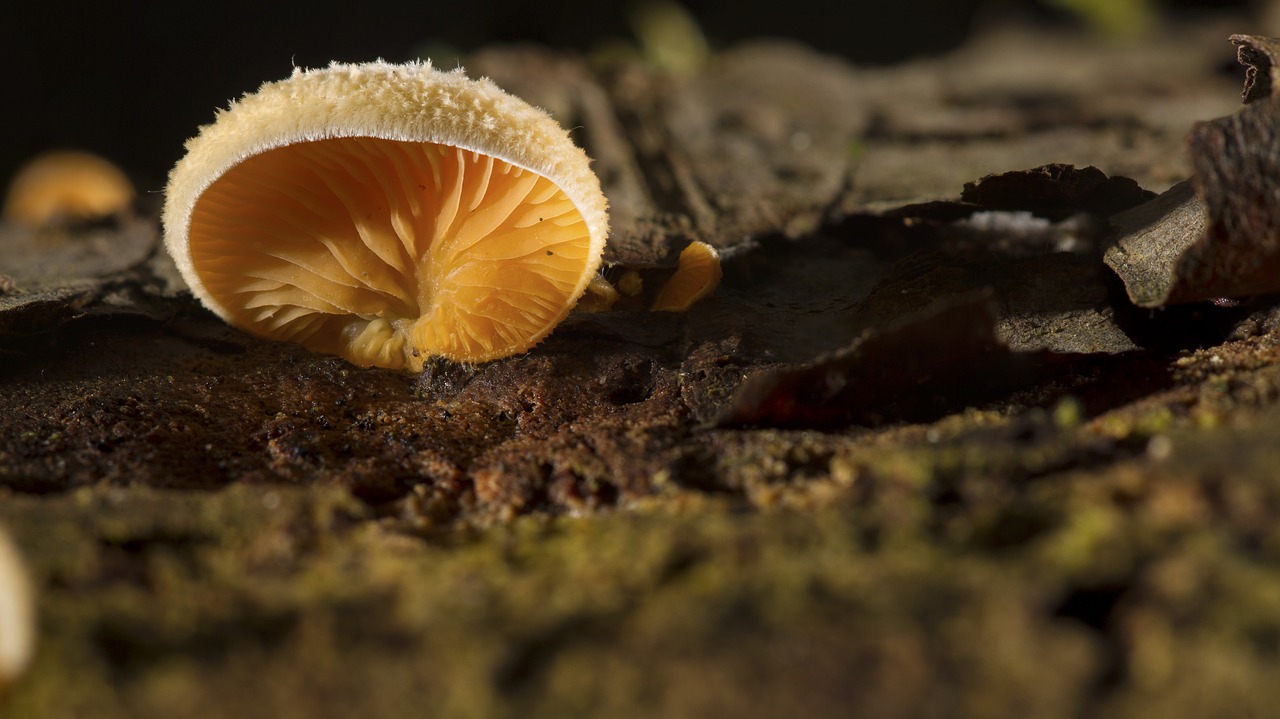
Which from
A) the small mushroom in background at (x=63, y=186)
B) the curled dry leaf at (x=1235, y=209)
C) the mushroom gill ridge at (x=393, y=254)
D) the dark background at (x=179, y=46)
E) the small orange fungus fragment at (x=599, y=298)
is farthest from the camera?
the dark background at (x=179, y=46)

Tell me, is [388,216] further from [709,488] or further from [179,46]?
[179,46]

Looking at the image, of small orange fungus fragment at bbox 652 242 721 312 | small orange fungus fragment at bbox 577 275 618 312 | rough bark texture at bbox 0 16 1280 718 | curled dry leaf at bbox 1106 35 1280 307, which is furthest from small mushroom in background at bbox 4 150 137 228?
curled dry leaf at bbox 1106 35 1280 307

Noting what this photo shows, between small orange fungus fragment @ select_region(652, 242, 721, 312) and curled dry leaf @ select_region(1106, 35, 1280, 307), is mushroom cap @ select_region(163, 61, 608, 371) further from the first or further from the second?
curled dry leaf @ select_region(1106, 35, 1280, 307)

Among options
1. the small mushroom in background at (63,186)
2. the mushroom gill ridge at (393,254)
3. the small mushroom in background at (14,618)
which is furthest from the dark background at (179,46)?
the small mushroom in background at (14,618)

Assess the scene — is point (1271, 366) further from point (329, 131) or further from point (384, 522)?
point (329, 131)

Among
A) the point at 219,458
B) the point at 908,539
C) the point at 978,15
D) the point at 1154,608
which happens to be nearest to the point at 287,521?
the point at 219,458

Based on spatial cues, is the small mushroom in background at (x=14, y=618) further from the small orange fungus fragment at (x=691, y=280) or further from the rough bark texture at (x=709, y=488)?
the small orange fungus fragment at (x=691, y=280)
